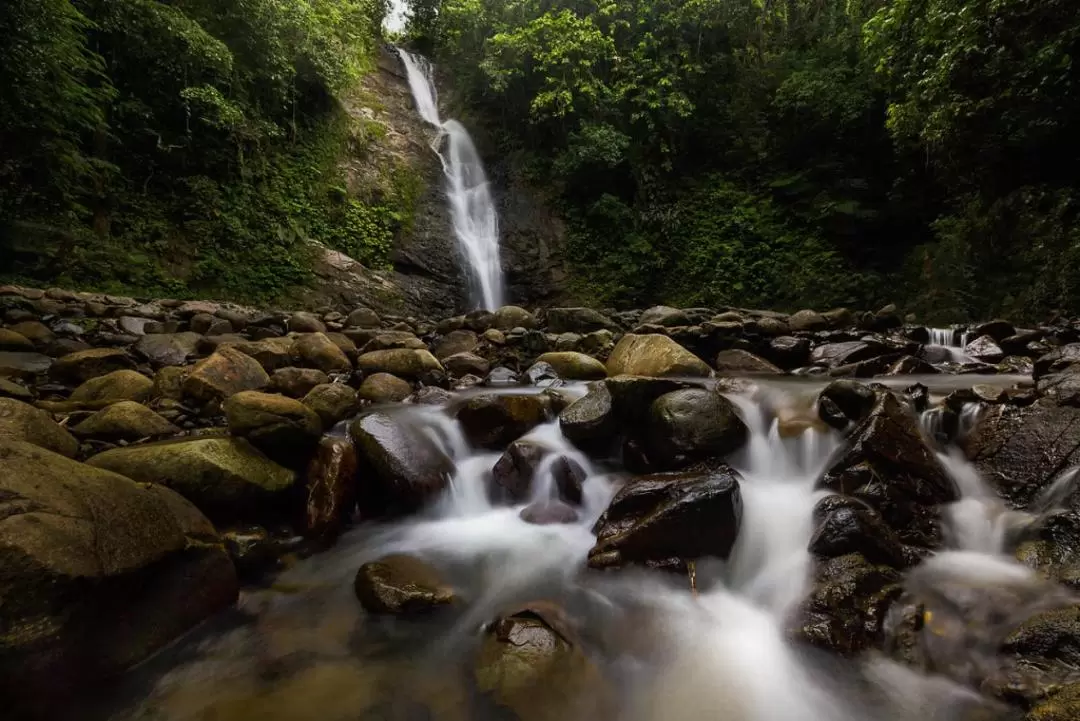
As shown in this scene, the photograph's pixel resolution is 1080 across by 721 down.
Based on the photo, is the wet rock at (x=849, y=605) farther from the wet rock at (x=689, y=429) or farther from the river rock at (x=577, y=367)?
the river rock at (x=577, y=367)

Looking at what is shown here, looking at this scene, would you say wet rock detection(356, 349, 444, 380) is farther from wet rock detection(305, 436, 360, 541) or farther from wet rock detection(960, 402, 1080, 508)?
wet rock detection(960, 402, 1080, 508)

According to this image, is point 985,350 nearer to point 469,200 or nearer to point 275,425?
point 275,425

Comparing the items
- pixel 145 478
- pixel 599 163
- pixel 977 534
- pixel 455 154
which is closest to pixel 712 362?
pixel 977 534

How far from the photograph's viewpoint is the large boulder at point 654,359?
6664mm

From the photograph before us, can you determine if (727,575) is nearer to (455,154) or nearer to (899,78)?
(899,78)

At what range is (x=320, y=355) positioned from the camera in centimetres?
650

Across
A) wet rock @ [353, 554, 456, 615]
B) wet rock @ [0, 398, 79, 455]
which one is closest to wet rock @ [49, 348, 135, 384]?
wet rock @ [0, 398, 79, 455]

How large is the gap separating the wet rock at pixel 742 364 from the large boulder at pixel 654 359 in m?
0.86

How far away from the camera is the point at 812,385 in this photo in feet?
18.4

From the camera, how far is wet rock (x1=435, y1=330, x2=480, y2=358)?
8398mm

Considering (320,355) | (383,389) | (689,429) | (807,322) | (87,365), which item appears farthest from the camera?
(807,322)

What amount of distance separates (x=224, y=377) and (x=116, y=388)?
2.88 ft

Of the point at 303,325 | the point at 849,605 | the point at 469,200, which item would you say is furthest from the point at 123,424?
the point at 469,200

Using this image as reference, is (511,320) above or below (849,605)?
above
